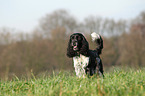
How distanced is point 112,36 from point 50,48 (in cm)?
2057

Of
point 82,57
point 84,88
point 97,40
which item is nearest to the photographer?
point 84,88

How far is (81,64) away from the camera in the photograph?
6254 millimetres

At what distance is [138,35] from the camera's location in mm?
38250

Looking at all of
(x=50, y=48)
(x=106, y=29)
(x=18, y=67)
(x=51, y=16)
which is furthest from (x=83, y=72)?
(x=106, y=29)

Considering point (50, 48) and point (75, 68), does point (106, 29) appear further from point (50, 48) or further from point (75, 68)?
point (75, 68)

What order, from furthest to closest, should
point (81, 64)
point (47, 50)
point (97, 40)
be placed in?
point (47, 50), point (97, 40), point (81, 64)

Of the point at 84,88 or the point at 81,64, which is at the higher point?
the point at 81,64

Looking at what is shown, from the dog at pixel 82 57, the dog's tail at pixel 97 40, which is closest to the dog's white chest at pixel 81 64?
the dog at pixel 82 57

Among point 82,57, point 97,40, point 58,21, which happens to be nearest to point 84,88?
point 82,57

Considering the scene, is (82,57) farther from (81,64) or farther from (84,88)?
(84,88)

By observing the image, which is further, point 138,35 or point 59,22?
point 59,22

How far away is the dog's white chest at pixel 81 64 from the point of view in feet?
20.4

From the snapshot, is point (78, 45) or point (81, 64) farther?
point (78, 45)

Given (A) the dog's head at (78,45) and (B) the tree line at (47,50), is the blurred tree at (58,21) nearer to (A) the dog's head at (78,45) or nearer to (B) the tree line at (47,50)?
(B) the tree line at (47,50)
